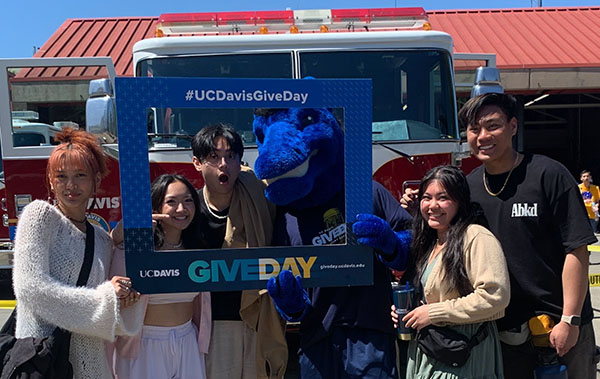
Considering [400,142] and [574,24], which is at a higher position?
[574,24]

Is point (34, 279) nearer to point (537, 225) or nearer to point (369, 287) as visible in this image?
point (369, 287)

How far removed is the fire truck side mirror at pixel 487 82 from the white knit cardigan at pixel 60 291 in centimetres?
286

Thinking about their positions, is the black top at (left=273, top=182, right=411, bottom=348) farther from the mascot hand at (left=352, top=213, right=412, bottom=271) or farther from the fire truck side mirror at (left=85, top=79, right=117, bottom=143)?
the fire truck side mirror at (left=85, top=79, right=117, bottom=143)

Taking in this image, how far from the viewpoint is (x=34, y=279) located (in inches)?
73.7

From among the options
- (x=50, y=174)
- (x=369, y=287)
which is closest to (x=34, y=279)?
(x=50, y=174)

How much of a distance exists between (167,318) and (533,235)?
160 cm

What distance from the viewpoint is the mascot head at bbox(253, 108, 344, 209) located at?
2.14 m

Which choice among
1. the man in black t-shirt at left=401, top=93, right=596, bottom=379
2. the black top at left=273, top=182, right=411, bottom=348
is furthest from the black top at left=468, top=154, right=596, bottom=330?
the black top at left=273, top=182, right=411, bottom=348

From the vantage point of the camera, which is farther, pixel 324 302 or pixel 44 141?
pixel 44 141

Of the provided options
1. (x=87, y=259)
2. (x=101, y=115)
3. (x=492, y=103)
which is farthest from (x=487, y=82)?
(x=87, y=259)

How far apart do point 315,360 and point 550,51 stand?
1222 centimetres

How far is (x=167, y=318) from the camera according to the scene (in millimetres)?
2268

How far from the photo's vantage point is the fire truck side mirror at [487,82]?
147 inches

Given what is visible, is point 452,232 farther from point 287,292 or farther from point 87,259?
point 87,259
